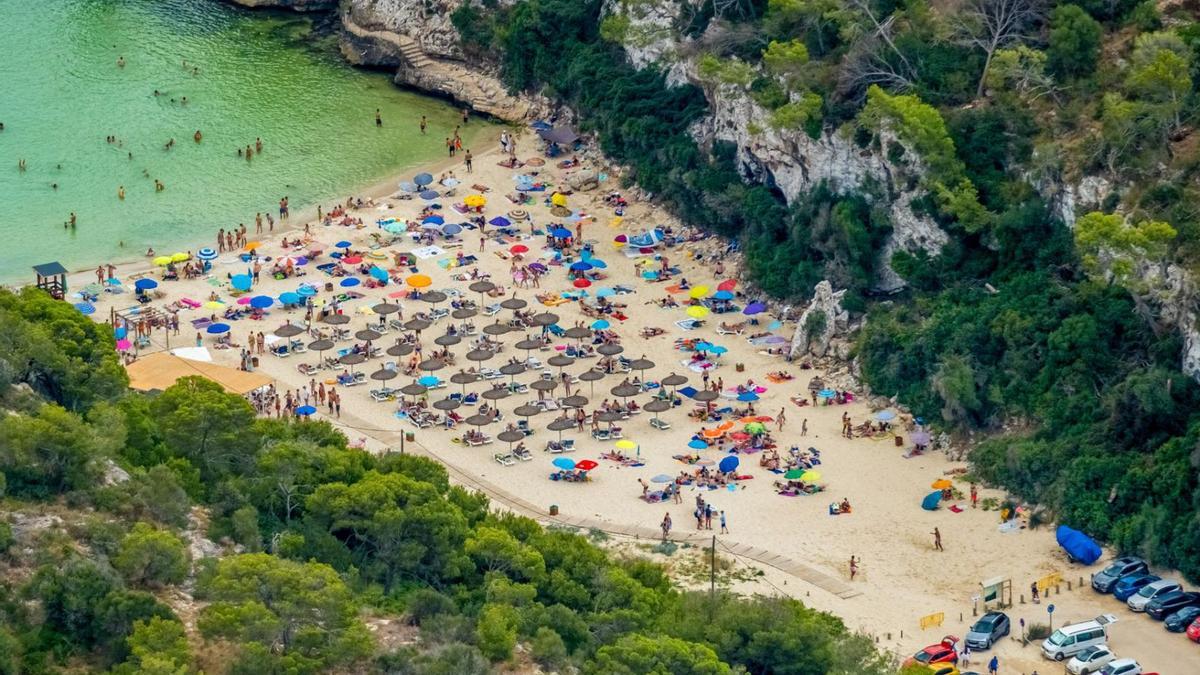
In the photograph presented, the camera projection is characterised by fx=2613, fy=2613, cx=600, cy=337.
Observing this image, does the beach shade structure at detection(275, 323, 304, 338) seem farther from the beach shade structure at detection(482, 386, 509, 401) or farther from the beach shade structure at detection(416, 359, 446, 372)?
the beach shade structure at detection(482, 386, 509, 401)

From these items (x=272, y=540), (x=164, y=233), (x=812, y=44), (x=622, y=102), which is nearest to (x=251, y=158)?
(x=164, y=233)

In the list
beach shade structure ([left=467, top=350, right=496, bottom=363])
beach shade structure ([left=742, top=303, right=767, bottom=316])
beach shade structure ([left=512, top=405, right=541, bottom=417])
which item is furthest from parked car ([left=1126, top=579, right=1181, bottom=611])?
beach shade structure ([left=467, top=350, right=496, bottom=363])

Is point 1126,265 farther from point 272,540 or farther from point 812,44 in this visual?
point 272,540

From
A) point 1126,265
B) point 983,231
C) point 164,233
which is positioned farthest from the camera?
point 164,233

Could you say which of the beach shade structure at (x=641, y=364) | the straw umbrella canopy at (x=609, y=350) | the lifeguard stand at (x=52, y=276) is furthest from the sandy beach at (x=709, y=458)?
the lifeguard stand at (x=52, y=276)

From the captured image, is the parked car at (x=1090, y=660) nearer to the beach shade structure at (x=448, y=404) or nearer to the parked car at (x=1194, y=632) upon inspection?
the parked car at (x=1194, y=632)

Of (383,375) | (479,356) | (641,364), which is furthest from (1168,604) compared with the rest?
(383,375)

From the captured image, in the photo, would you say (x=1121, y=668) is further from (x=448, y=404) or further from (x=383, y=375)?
(x=383, y=375)
